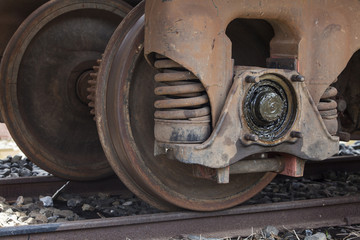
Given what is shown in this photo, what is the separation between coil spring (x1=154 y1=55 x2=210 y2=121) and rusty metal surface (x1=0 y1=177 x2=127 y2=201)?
1731 millimetres

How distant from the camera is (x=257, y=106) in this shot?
2912mm

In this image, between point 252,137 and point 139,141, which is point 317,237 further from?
point 139,141

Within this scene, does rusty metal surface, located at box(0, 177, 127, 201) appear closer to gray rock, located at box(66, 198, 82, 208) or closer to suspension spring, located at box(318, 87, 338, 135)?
gray rock, located at box(66, 198, 82, 208)

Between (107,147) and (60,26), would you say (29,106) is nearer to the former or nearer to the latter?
(60,26)

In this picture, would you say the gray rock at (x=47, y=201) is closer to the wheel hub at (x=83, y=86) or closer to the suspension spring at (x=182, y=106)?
the wheel hub at (x=83, y=86)

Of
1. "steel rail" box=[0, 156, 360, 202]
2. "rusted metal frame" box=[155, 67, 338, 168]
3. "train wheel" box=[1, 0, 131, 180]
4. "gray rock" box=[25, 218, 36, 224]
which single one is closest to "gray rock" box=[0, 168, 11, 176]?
"steel rail" box=[0, 156, 360, 202]

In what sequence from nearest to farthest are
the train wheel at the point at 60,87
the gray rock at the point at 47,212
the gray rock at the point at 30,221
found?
the gray rock at the point at 30,221, the gray rock at the point at 47,212, the train wheel at the point at 60,87

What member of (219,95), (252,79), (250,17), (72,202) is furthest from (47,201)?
(250,17)

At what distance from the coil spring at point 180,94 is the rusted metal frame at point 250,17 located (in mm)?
57

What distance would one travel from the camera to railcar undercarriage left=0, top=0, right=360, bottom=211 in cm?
286

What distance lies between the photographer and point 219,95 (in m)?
2.95

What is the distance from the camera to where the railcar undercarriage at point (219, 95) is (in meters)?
2.86

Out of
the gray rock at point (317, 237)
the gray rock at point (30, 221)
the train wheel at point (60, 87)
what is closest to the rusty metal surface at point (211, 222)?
the gray rock at point (317, 237)

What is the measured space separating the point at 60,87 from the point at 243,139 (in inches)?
85.9
